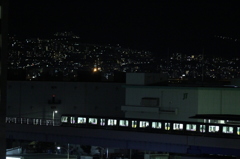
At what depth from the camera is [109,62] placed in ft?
225

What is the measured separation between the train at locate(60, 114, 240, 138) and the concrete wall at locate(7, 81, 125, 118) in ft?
34.1

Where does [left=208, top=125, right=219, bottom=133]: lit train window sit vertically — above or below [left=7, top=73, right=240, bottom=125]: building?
below

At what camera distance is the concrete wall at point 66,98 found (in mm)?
39750

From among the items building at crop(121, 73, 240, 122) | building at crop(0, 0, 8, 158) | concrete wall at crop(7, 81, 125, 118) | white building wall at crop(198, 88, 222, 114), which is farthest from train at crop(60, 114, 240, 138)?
building at crop(0, 0, 8, 158)

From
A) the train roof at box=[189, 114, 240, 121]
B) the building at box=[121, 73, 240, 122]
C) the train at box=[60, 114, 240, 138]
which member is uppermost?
the building at box=[121, 73, 240, 122]

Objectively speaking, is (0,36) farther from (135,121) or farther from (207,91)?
(207,91)

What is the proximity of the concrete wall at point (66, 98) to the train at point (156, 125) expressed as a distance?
1039 cm

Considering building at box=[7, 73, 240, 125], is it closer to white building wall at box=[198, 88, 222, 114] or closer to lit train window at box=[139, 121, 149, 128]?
white building wall at box=[198, 88, 222, 114]

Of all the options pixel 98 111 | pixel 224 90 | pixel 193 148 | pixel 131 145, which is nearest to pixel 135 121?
pixel 131 145

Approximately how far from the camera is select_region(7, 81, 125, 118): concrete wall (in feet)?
130

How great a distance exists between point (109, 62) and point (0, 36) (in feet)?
179

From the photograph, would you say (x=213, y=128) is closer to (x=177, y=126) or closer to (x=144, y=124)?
(x=177, y=126)

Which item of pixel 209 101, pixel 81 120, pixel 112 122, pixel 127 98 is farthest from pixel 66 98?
pixel 209 101

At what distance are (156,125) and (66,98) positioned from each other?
610 inches
